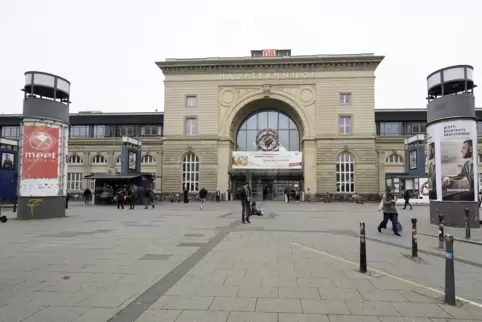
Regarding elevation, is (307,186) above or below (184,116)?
below

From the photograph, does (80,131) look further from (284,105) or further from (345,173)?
(345,173)

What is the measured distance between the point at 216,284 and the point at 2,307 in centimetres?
318

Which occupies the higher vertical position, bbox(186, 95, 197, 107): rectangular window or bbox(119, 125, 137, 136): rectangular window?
bbox(186, 95, 197, 107): rectangular window

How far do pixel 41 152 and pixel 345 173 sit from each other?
119ft

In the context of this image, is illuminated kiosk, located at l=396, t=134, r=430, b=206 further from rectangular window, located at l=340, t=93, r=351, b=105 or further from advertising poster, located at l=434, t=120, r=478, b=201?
advertising poster, located at l=434, t=120, r=478, b=201

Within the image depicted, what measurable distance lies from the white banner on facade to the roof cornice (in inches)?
468

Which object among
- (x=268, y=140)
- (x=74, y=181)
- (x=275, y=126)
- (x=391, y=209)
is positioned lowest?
(x=391, y=209)

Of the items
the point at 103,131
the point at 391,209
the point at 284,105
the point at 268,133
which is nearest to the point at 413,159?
the point at 284,105

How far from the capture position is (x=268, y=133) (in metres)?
50.2

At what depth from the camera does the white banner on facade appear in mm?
44375

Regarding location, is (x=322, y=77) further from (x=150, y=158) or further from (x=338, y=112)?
(x=150, y=158)

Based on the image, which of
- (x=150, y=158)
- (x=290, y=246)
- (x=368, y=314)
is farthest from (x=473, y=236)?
(x=150, y=158)

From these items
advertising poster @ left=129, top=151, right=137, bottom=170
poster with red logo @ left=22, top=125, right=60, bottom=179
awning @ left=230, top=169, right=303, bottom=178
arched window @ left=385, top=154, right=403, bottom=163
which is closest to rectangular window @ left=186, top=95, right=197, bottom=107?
awning @ left=230, top=169, right=303, bottom=178

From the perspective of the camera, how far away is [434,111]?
658 inches
